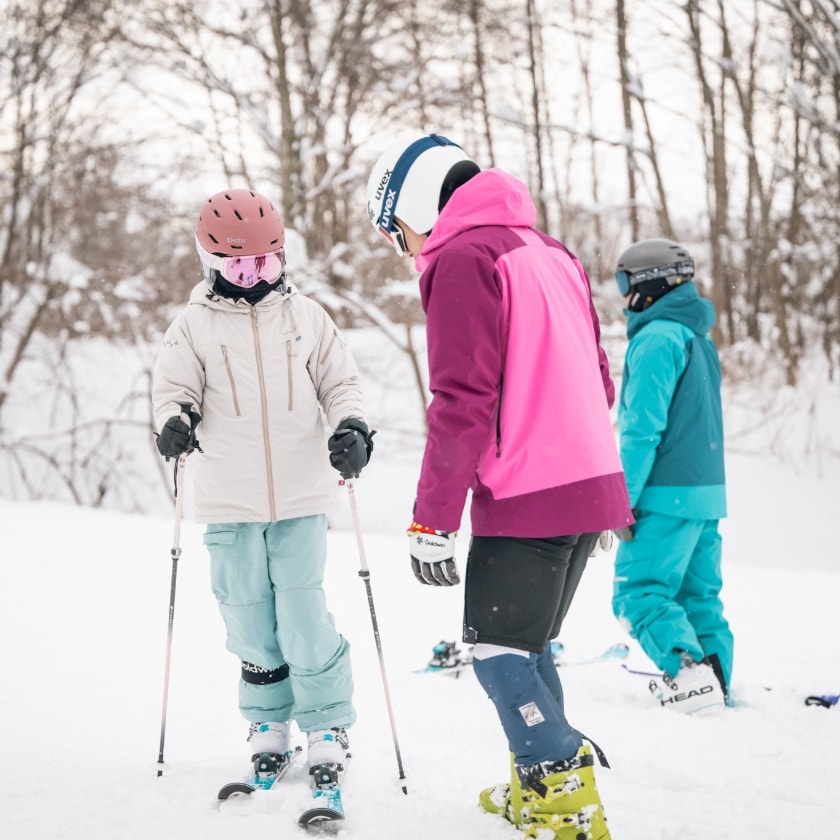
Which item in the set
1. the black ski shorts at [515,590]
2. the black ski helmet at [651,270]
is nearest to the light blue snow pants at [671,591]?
the black ski helmet at [651,270]

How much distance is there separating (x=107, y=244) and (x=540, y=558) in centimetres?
1212

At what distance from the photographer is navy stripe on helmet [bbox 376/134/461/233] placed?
2.54 meters

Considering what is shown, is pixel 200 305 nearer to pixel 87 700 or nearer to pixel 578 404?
pixel 578 404

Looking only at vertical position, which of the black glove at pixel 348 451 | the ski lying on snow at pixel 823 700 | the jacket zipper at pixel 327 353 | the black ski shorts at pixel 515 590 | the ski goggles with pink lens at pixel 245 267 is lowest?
the ski lying on snow at pixel 823 700

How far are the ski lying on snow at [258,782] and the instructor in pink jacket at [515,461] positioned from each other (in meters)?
0.84

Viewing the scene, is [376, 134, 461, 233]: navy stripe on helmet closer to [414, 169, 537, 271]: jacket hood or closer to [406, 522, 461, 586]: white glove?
[414, 169, 537, 271]: jacket hood

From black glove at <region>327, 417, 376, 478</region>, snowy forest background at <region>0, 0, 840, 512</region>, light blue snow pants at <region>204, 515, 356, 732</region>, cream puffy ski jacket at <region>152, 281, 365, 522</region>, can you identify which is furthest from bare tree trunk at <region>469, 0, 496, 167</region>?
light blue snow pants at <region>204, 515, 356, 732</region>

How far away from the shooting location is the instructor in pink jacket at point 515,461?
2225 mm

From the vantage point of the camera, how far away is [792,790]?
9.33 feet

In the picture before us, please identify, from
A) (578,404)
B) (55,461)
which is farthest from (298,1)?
(578,404)

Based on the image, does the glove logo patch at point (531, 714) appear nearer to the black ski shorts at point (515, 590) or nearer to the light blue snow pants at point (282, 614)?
the black ski shorts at point (515, 590)

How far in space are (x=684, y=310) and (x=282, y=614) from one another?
7.14ft

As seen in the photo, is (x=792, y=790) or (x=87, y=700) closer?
(x=792, y=790)

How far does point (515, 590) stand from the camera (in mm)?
2303
